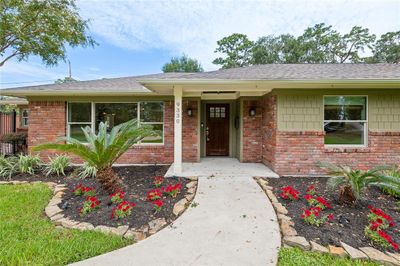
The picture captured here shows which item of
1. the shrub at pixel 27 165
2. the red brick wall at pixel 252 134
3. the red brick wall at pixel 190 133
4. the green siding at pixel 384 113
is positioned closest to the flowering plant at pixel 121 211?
the red brick wall at pixel 190 133

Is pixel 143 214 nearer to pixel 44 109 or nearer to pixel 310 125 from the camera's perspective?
pixel 310 125

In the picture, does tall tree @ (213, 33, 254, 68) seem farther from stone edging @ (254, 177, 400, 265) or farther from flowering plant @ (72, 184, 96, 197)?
stone edging @ (254, 177, 400, 265)

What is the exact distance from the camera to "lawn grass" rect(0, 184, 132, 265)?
272 cm

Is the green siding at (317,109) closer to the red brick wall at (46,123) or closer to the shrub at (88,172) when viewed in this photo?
the shrub at (88,172)

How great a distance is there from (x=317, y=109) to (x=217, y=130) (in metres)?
3.84

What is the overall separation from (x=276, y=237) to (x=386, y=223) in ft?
6.24

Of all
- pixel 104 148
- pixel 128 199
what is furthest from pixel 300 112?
pixel 104 148

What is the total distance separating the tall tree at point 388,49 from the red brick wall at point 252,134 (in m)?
24.2

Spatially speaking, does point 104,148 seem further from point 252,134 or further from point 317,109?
point 317,109

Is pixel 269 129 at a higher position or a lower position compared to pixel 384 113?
lower

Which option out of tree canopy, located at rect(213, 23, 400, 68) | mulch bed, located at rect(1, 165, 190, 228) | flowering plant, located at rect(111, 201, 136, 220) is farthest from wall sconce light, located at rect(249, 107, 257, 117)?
tree canopy, located at rect(213, 23, 400, 68)

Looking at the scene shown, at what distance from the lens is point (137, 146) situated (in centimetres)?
817

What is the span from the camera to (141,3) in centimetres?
935

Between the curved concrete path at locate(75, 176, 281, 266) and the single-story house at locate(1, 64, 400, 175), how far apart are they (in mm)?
2524
